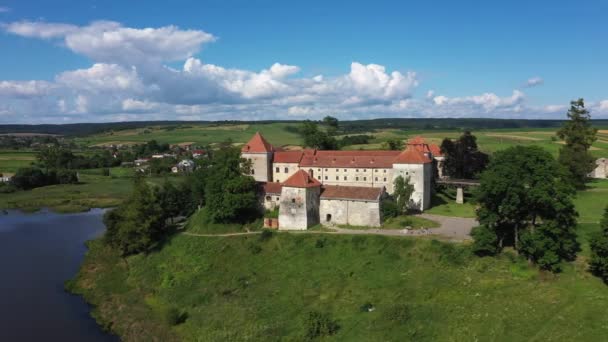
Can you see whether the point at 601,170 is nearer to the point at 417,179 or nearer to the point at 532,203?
the point at 417,179

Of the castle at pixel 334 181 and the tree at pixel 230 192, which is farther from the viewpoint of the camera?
the tree at pixel 230 192

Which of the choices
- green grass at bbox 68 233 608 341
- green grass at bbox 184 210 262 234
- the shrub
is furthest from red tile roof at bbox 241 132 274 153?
the shrub

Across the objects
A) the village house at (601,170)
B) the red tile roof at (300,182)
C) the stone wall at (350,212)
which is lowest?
the stone wall at (350,212)

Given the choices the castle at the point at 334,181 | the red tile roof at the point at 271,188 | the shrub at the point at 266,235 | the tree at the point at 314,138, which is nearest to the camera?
the shrub at the point at 266,235

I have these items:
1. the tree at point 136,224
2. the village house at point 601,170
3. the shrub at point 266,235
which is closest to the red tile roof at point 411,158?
the shrub at point 266,235

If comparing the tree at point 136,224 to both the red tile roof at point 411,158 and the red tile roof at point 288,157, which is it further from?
the red tile roof at point 411,158
